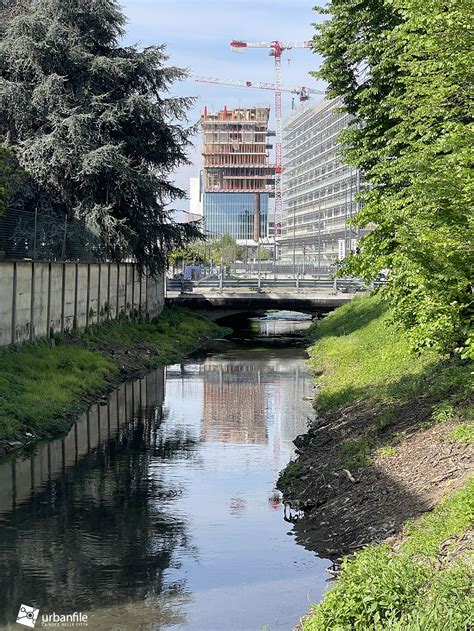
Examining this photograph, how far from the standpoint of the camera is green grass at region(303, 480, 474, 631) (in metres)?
11.3

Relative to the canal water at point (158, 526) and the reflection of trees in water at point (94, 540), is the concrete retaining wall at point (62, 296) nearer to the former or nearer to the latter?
the canal water at point (158, 526)

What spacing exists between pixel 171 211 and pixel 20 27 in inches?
482

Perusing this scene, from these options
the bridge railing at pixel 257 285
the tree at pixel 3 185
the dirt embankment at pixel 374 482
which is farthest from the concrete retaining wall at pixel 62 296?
the dirt embankment at pixel 374 482

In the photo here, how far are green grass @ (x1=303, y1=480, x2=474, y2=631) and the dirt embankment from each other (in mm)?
2020

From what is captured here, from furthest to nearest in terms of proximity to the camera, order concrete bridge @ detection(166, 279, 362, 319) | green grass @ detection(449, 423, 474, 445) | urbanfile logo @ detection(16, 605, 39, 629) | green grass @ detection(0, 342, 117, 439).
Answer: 1. concrete bridge @ detection(166, 279, 362, 319)
2. green grass @ detection(0, 342, 117, 439)
3. green grass @ detection(449, 423, 474, 445)
4. urbanfile logo @ detection(16, 605, 39, 629)

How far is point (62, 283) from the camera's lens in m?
42.6

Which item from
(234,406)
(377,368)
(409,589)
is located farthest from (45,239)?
(409,589)

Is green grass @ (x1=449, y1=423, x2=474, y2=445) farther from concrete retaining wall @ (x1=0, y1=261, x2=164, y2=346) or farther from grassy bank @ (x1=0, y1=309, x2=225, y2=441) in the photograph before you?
concrete retaining wall @ (x1=0, y1=261, x2=164, y2=346)

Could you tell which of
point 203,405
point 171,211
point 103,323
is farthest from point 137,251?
point 203,405

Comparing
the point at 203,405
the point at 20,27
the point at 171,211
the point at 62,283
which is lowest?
the point at 203,405

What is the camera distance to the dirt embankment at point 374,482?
17.2 metres

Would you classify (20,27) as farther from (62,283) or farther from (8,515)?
(8,515)

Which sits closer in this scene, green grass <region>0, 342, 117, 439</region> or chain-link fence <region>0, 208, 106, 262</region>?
green grass <region>0, 342, 117, 439</region>

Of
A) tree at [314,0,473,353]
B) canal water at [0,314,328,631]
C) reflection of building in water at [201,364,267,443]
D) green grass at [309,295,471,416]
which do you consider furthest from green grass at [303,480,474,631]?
reflection of building in water at [201,364,267,443]
